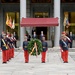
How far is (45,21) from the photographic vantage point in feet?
114

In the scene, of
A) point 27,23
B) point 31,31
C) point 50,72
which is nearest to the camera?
point 50,72

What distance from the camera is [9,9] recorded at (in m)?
42.2

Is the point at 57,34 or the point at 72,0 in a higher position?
the point at 72,0

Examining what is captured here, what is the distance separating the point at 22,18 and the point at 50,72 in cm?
1794

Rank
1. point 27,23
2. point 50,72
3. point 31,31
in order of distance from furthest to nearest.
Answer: point 31,31 → point 27,23 → point 50,72

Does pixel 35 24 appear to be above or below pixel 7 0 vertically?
below

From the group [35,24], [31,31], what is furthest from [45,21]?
[31,31]

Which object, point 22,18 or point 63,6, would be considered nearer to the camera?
point 22,18

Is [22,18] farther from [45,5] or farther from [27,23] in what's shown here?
[45,5]

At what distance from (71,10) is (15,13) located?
7082 millimetres

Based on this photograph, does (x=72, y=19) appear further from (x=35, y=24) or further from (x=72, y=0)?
(x=35, y=24)

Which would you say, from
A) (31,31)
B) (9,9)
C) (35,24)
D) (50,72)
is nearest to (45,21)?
(35,24)

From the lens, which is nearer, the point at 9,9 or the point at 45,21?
the point at 45,21

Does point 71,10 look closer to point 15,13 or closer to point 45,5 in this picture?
point 45,5
